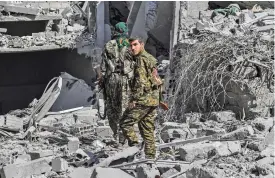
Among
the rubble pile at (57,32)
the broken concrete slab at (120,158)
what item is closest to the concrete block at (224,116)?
the broken concrete slab at (120,158)

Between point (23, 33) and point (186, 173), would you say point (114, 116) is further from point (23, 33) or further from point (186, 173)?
point (23, 33)

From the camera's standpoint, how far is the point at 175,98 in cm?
911

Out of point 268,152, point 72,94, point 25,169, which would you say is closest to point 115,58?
point 25,169

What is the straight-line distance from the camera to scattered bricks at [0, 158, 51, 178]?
679cm

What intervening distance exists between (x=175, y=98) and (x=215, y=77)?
1.12 meters

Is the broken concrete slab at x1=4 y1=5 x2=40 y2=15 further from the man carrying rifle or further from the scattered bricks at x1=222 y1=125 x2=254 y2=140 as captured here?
the scattered bricks at x1=222 y1=125 x2=254 y2=140

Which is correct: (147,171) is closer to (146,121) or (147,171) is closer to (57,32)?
(146,121)

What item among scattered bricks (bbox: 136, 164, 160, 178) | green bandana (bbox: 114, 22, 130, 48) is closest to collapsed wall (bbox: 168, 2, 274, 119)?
green bandana (bbox: 114, 22, 130, 48)

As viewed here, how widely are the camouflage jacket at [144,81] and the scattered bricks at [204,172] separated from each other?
1056 mm

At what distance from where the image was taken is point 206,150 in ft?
20.0

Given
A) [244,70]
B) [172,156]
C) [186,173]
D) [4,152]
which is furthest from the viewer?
[4,152]

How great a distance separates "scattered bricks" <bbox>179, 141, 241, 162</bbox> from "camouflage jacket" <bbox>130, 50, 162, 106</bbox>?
61cm

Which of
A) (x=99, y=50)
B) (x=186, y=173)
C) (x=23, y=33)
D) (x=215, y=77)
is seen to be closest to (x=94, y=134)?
(x=215, y=77)

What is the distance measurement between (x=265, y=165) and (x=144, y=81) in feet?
5.23
